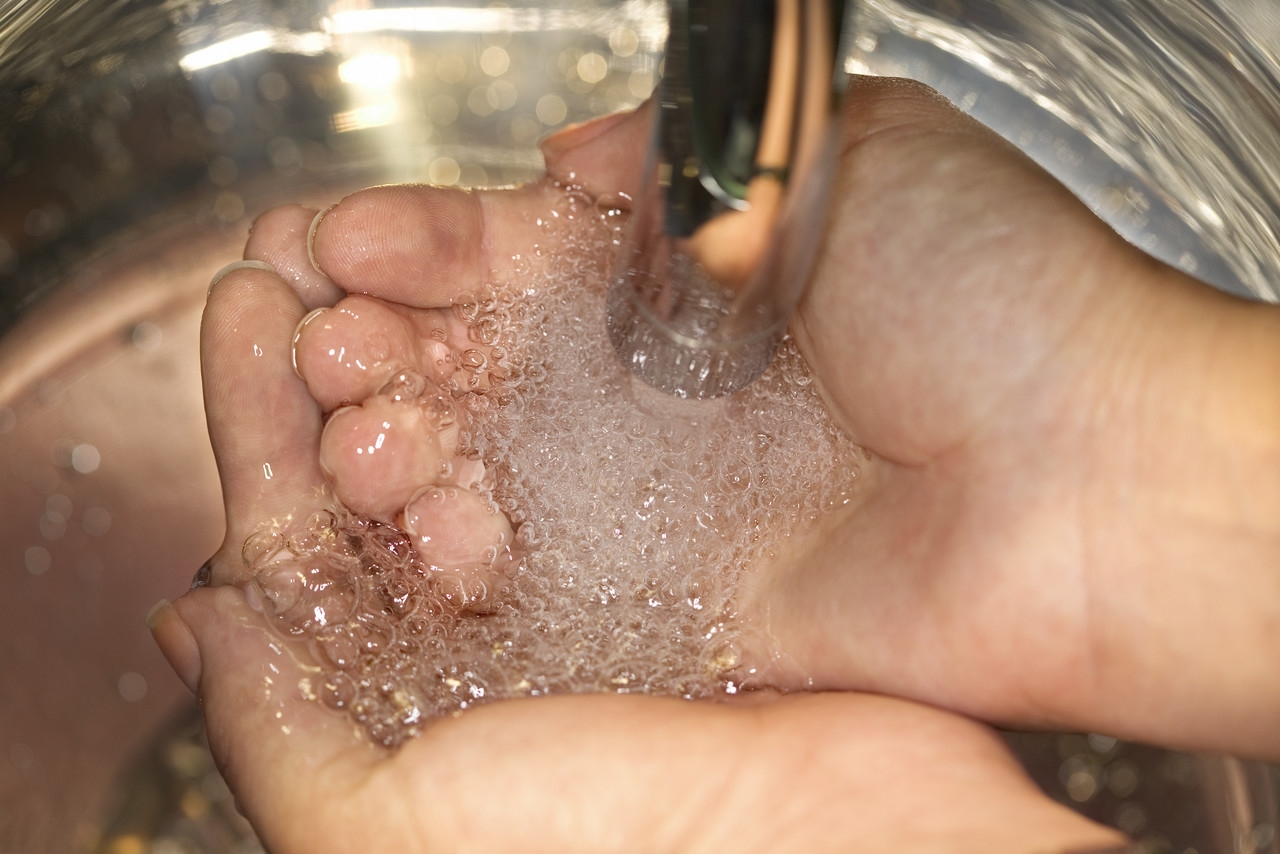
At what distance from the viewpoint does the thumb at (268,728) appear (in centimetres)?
43

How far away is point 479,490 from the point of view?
55 cm

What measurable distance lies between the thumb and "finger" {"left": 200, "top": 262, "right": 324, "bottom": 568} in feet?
0.21

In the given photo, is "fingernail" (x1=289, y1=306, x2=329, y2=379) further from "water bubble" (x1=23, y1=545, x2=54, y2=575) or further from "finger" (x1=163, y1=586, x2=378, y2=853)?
"water bubble" (x1=23, y1=545, x2=54, y2=575)

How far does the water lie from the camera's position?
0.50 meters

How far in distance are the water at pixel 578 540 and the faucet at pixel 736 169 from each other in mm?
86

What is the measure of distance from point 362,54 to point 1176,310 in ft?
2.07

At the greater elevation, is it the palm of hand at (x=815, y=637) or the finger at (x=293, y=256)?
the finger at (x=293, y=256)

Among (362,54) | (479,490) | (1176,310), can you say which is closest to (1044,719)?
(1176,310)

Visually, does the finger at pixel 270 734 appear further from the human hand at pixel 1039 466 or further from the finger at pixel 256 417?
the human hand at pixel 1039 466

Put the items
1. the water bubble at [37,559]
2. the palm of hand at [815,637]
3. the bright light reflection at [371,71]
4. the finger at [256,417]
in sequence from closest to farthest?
the palm of hand at [815,637]
the finger at [256,417]
the water bubble at [37,559]
the bright light reflection at [371,71]

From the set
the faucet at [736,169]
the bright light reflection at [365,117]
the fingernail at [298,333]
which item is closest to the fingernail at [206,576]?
the fingernail at [298,333]

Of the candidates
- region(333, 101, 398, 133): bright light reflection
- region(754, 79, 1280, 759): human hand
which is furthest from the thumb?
region(333, 101, 398, 133): bright light reflection

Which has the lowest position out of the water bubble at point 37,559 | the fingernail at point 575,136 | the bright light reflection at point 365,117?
the water bubble at point 37,559

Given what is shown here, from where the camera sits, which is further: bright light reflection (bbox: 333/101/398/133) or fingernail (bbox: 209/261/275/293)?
bright light reflection (bbox: 333/101/398/133)
